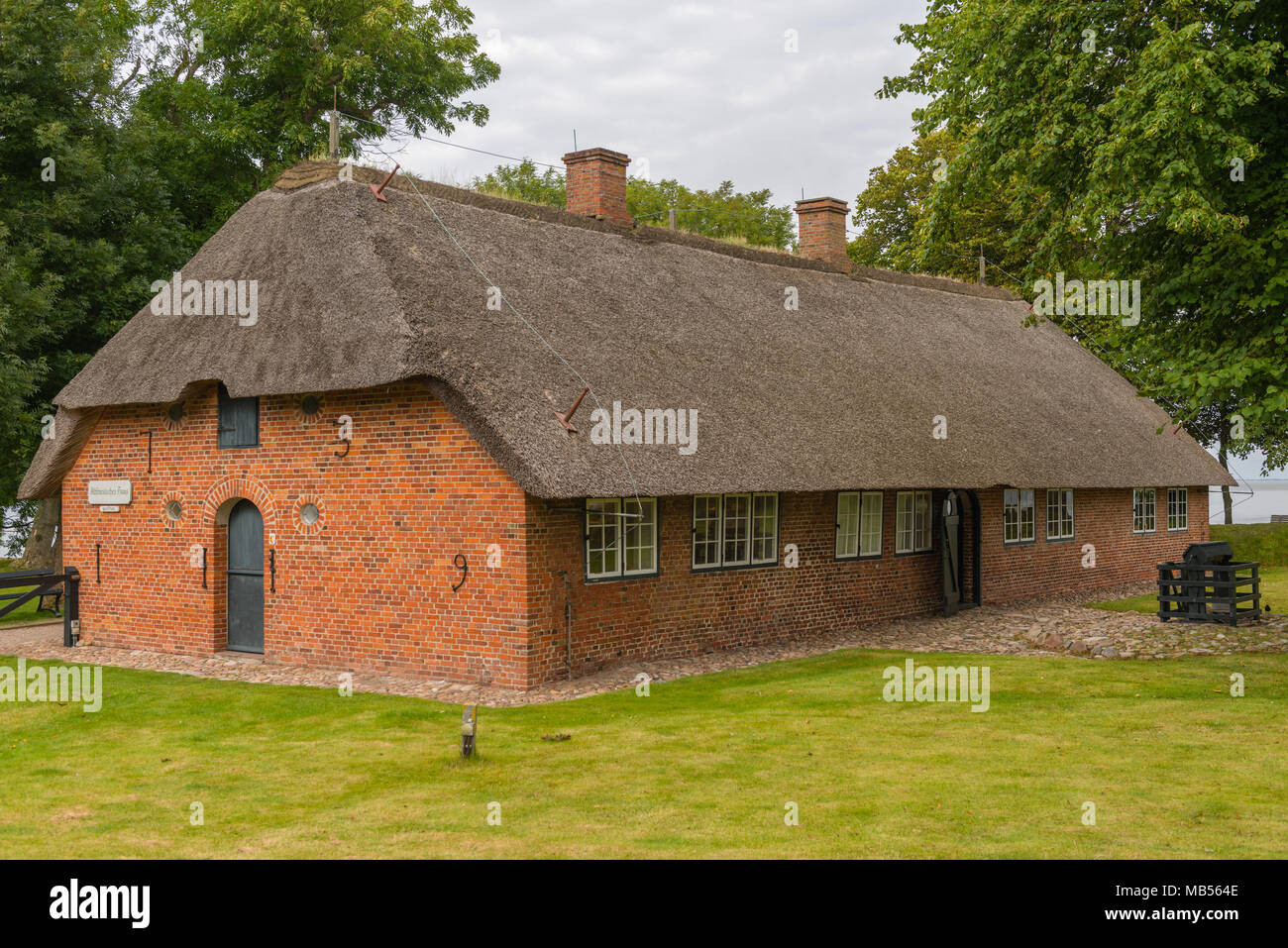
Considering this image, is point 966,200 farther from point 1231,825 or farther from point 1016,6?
point 1231,825

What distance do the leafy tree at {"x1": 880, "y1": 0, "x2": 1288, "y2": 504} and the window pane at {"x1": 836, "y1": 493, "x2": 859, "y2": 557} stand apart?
4399mm

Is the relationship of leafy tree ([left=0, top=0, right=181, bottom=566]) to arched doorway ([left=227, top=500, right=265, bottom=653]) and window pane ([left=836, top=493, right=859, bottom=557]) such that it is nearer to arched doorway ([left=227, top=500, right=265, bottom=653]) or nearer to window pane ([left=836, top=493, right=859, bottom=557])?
arched doorway ([left=227, top=500, right=265, bottom=653])

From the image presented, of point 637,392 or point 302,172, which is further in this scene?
point 302,172

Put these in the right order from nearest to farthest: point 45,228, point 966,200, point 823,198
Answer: point 966,200
point 45,228
point 823,198

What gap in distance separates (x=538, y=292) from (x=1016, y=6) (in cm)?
732

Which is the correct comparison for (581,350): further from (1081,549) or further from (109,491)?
(1081,549)

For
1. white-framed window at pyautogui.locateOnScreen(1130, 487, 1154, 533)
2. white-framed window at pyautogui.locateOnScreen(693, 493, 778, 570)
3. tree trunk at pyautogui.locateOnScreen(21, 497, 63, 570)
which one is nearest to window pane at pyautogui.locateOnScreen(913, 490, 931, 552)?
white-framed window at pyautogui.locateOnScreen(693, 493, 778, 570)

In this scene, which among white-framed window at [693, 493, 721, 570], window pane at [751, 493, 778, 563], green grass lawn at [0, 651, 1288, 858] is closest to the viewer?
green grass lawn at [0, 651, 1288, 858]

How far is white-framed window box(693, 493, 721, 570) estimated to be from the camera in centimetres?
1565

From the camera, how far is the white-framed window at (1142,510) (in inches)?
1038

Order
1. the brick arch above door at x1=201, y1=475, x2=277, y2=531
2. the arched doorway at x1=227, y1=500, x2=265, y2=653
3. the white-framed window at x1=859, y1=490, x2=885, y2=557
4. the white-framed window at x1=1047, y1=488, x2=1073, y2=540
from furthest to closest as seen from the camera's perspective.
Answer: the white-framed window at x1=1047, y1=488, x2=1073, y2=540, the white-framed window at x1=859, y1=490, x2=885, y2=557, the arched doorway at x1=227, y1=500, x2=265, y2=653, the brick arch above door at x1=201, y1=475, x2=277, y2=531

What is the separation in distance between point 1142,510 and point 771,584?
13919 millimetres

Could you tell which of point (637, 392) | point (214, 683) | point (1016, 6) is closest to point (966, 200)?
point (1016, 6)

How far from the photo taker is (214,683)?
538 inches
